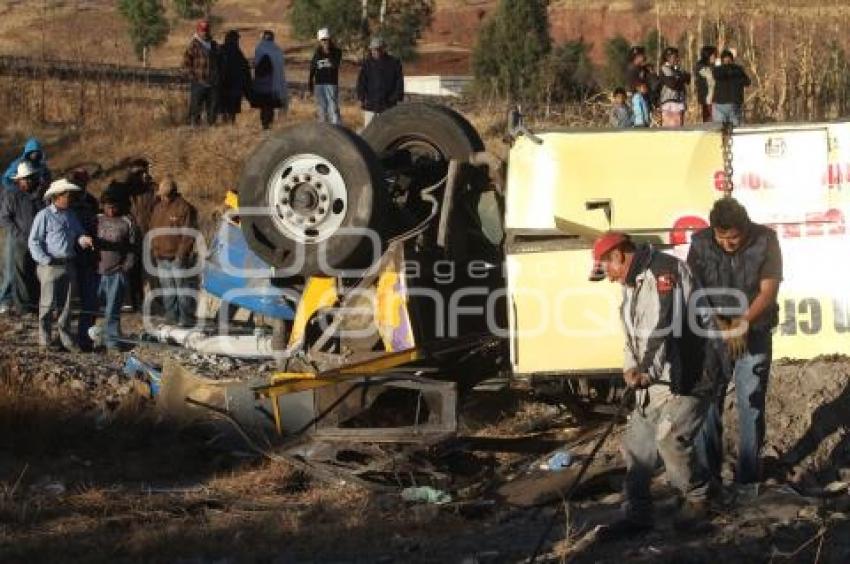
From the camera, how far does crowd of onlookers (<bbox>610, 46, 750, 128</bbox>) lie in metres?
16.9

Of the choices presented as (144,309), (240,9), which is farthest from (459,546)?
(240,9)

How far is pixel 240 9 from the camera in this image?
77.3m

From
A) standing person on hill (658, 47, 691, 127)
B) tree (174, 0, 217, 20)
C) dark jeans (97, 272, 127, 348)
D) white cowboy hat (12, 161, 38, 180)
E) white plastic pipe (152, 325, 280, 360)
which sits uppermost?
tree (174, 0, 217, 20)

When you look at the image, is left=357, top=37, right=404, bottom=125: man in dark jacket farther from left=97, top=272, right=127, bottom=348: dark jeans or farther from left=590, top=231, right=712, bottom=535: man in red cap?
left=590, top=231, right=712, bottom=535: man in red cap

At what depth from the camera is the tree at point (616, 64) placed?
103 ft

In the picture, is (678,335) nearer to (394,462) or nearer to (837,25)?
(394,462)

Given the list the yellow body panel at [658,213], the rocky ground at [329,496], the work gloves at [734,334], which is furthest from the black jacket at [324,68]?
the work gloves at [734,334]

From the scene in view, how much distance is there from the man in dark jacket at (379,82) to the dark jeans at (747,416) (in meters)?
10.8

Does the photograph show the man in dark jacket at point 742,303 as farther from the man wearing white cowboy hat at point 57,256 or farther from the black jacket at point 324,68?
the black jacket at point 324,68

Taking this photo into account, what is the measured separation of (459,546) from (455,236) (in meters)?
2.71

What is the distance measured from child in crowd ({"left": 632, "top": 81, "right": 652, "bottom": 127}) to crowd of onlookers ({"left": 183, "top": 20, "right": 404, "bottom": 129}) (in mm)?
2972

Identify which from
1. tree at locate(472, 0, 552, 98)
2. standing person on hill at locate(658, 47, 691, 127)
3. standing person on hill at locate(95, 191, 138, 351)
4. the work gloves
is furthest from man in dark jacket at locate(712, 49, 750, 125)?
tree at locate(472, 0, 552, 98)

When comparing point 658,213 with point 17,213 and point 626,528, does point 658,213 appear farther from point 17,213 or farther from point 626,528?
point 17,213

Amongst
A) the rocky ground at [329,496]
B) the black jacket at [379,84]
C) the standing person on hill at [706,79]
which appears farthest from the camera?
the black jacket at [379,84]
